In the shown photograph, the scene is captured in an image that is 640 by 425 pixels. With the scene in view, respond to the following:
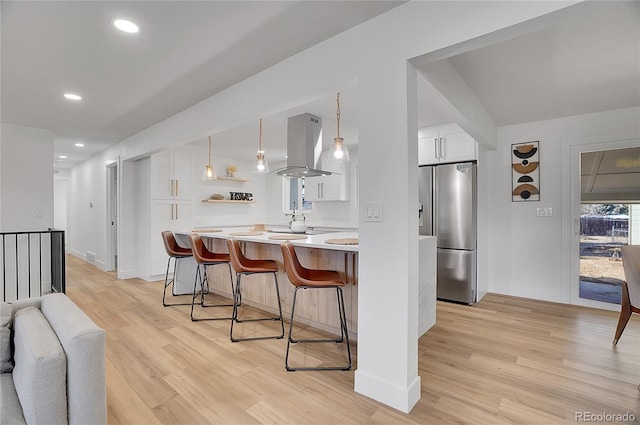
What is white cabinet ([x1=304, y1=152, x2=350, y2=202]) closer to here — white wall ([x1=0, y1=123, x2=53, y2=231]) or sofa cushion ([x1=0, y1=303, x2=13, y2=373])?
white wall ([x1=0, y1=123, x2=53, y2=231])

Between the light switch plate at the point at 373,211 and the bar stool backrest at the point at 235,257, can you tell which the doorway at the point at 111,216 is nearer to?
the bar stool backrest at the point at 235,257

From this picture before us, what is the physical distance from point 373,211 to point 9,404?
1.85 metres

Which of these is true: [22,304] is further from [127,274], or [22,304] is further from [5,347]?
[127,274]

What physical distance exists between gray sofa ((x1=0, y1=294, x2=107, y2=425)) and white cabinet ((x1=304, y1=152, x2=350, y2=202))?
4.60m

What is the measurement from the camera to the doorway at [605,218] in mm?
3660

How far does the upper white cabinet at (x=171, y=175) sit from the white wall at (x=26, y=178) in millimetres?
1439

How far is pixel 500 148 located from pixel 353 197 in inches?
97.3

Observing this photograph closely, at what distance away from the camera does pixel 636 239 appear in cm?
358

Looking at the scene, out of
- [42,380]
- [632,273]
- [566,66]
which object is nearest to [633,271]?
[632,273]

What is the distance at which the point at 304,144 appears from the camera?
3.76 m

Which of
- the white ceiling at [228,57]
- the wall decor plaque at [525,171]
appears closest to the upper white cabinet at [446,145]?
the white ceiling at [228,57]

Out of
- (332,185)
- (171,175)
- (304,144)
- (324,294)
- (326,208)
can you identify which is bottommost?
(324,294)

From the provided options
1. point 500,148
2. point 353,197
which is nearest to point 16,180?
point 353,197

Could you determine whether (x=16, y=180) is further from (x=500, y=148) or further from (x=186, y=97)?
(x=500, y=148)
